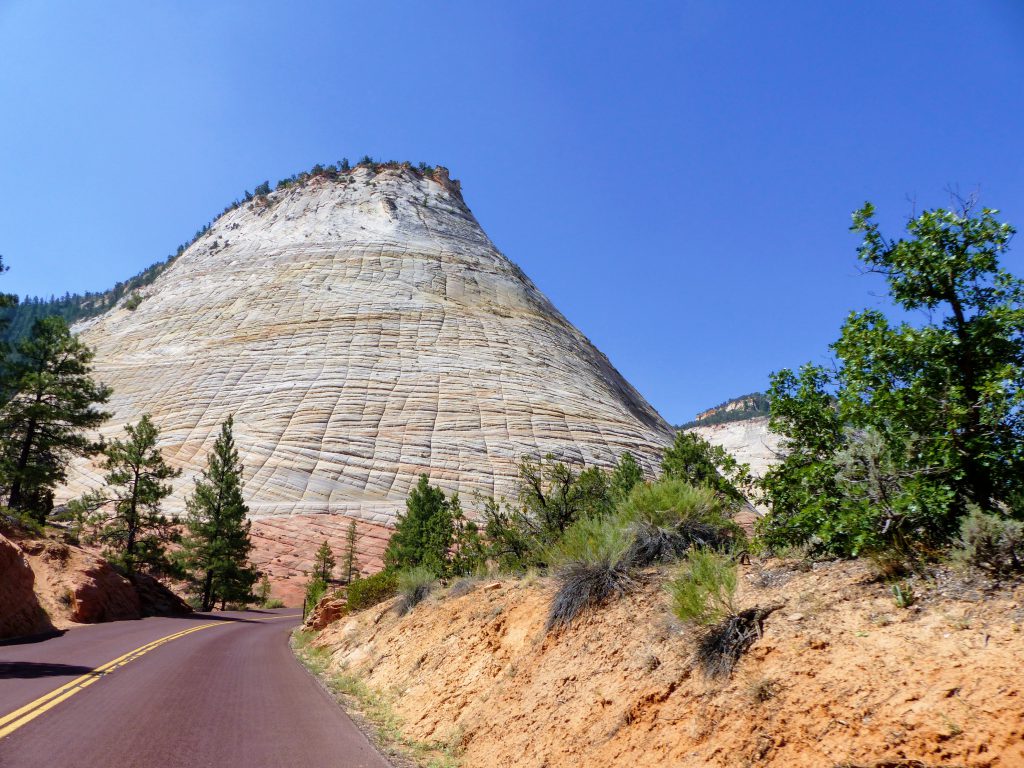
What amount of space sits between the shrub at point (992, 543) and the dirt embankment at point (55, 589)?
18.7 metres

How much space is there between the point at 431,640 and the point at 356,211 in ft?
265

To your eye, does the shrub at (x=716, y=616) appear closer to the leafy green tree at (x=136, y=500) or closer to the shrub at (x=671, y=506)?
the shrub at (x=671, y=506)

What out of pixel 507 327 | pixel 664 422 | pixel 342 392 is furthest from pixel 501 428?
pixel 664 422

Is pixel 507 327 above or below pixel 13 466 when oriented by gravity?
above

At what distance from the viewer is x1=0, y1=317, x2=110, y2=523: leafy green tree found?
25906 mm

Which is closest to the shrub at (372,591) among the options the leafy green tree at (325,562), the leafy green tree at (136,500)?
the leafy green tree at (136,500)

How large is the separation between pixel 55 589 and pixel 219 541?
14441 mm

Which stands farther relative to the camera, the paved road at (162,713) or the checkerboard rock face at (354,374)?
the checkerboard rock face at (354,374)

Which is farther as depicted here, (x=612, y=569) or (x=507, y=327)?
(x=507, y=327)

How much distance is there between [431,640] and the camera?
10156 mm

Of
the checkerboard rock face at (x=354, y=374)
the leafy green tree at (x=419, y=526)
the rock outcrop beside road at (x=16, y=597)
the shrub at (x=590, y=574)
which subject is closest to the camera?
the shrub at (x=590, y=574)

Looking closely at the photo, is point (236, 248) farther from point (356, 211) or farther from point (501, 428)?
point (501, 428)

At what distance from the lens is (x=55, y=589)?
19.6m

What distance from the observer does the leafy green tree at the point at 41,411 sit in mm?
25906
